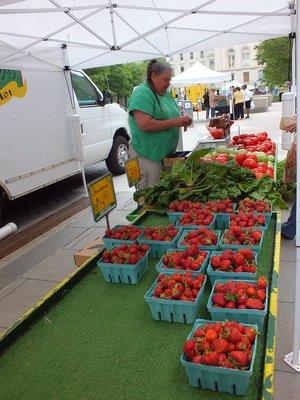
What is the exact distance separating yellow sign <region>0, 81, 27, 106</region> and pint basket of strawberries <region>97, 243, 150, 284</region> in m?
3.99

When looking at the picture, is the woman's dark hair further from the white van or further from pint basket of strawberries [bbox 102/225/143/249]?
the white van

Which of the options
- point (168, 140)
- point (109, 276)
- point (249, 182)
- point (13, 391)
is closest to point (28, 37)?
point (168, 140)

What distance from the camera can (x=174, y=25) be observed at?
5648mm

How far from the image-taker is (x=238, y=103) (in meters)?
21.0

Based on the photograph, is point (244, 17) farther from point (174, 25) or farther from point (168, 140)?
point (168, 140)

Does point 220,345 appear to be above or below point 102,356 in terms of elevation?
above

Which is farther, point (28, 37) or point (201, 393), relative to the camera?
point (28, 37)

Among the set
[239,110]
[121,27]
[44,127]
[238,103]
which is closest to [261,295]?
[121,27]

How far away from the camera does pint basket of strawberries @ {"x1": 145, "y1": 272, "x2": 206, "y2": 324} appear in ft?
5.47

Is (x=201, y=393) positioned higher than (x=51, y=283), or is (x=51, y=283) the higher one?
(x=201, y=393)

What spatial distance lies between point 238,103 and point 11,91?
17577 mm

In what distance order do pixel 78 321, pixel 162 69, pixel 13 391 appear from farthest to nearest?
pixel 162 69 → pixel 78 321 → pixel 13 391

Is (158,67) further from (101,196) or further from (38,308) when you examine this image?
(38,308)

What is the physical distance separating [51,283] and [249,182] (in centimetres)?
243
